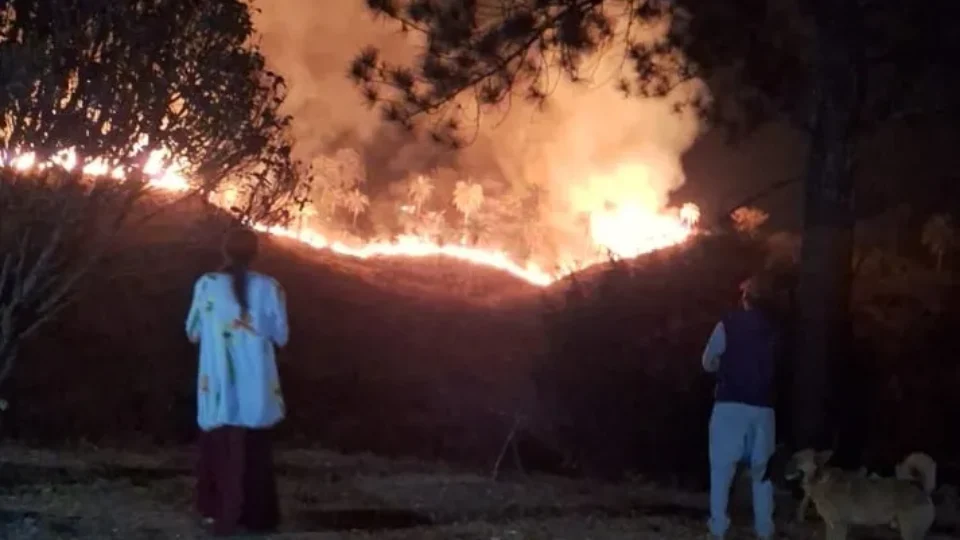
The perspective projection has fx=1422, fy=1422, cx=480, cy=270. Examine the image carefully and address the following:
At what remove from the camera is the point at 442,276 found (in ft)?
60.0

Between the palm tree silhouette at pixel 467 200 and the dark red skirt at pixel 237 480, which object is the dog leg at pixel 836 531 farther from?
the palm tree silhouette at pixel 467 200

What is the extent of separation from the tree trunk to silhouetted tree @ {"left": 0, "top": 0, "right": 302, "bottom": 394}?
14.3 ft

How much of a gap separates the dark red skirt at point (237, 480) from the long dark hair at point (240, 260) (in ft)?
2.36

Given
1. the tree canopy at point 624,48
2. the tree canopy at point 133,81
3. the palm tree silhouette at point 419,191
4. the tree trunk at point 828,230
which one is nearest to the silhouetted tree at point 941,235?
the tree canopy at point 624,48

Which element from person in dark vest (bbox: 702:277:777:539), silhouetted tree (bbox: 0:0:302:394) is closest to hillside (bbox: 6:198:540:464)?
silhouetted tree (bbox: 0:0:302:394)

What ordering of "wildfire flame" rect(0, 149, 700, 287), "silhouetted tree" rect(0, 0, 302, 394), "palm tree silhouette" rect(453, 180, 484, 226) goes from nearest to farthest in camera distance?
"silhouetted tree" rect(0, 0, 302, 394) → "wildfire flame" rect(0, 149, 700, 287) → "palm tree silhouette" rect(453, 180, 484, 226)

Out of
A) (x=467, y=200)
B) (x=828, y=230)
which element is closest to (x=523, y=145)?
(x=467, y=200)

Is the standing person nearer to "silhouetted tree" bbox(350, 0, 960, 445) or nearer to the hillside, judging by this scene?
the hillside

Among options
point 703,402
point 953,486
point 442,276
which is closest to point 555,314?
point 703,402

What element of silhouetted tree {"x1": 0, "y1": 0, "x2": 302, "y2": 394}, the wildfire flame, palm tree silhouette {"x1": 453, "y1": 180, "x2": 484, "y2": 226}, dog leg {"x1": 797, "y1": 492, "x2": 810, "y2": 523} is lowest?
dog leg {"x1": 797, "y1": 492, "x2": 810, "y2": 523}

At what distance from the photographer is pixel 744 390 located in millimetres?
8430

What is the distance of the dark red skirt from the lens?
26.0 ft

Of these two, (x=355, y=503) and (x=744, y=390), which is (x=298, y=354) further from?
(x=744, y=390)

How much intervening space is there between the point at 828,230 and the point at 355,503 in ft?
14.3
